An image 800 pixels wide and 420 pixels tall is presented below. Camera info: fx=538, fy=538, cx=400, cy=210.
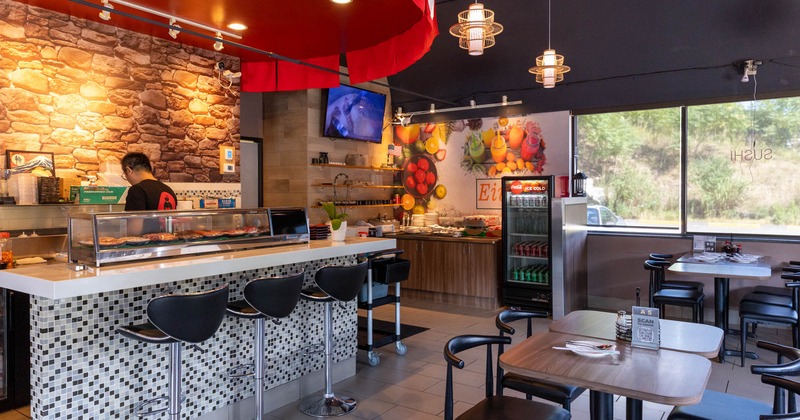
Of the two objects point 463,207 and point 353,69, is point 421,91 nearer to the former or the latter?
point 463,207

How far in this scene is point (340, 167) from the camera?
27.2 ft

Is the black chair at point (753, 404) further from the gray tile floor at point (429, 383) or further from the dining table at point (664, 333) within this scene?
the gray tile floor at point (429, 383)

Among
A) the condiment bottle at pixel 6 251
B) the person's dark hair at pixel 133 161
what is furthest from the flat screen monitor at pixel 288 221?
the condiment bottle at pixel 6 251

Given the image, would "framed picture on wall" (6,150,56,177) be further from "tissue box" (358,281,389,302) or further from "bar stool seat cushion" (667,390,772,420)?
"bar stool seat cushion" (667,390,772,420)

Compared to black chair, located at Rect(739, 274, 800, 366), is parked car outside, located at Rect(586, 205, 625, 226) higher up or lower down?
higher up

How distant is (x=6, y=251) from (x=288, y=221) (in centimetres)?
234

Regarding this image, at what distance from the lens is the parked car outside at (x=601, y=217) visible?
7535mm

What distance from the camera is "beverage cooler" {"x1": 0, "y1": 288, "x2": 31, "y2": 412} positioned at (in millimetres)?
4098

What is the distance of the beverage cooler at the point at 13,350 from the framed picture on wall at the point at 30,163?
1245 millimetres

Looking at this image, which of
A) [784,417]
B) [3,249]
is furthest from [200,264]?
[784,417]

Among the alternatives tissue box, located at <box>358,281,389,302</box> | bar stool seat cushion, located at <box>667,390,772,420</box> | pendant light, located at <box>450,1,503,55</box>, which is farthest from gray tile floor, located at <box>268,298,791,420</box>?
pendant light, located at <box>450,1,503,55</box>

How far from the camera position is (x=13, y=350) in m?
4.13

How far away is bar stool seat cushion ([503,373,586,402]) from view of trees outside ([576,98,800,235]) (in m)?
4.92

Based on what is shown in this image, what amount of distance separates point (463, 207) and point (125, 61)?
17.1 feet
